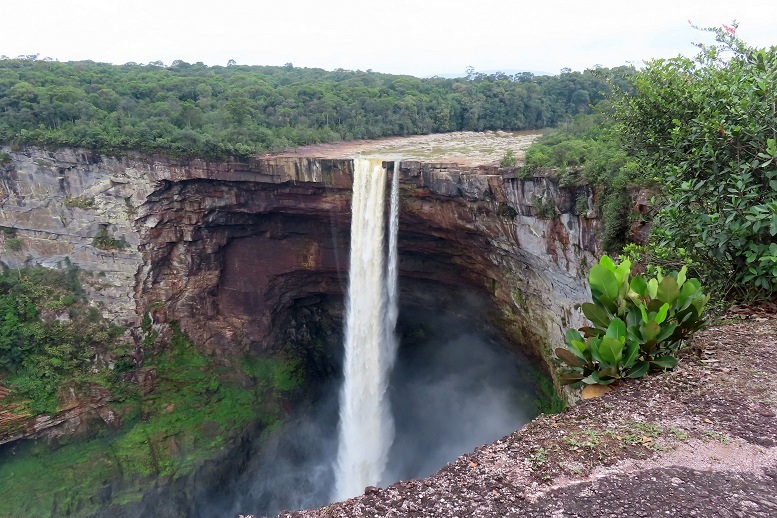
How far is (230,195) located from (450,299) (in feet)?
28.4

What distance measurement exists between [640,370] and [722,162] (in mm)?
2403

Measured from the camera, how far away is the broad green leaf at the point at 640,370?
3.71 metres

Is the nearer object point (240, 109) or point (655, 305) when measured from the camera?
point (655, 305)

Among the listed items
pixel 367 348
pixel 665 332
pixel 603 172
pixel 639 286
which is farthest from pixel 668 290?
pixel 367 348

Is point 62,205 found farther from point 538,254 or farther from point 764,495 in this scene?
point 764,495

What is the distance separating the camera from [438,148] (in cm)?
1731

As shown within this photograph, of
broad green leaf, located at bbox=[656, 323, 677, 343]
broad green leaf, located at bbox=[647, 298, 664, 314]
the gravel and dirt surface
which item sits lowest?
broad green leaf, located at bbox=[656, 323, 677, 343]

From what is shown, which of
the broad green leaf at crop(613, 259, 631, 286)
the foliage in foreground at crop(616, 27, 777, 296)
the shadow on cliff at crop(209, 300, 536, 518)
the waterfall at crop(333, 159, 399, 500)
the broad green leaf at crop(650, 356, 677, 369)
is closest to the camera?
the broad green leaf at crop(650, 356, 677, 369)

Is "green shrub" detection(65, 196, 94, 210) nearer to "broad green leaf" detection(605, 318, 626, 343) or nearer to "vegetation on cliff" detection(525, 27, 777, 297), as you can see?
"vegetation on cliff" detection(525, 27, 777, 297)

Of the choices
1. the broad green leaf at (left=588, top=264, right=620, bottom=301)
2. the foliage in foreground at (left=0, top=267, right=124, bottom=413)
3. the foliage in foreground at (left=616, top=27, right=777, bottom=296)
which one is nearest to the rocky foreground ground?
the broad green leaf at (left=588, top=264, right=620, bottom=301)

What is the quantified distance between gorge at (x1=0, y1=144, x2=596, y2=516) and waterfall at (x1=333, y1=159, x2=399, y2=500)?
999 millimetres

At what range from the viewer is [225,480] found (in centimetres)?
1652

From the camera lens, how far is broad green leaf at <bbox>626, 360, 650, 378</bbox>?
3.71m

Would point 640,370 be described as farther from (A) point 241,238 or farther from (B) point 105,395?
(B) point 105,395
